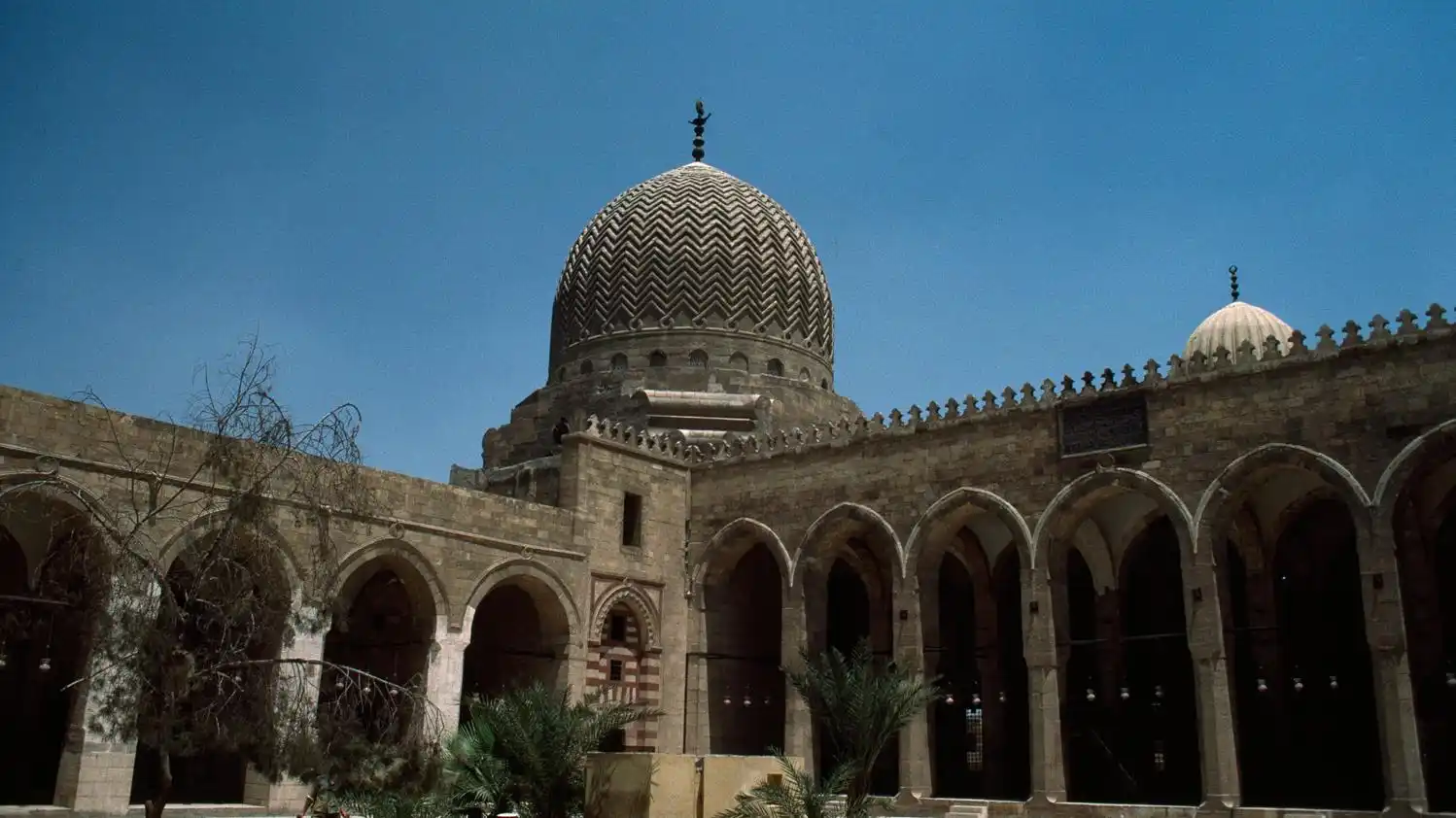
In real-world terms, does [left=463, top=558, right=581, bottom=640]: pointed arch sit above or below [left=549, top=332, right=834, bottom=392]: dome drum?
below

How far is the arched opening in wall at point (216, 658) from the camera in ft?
30.9

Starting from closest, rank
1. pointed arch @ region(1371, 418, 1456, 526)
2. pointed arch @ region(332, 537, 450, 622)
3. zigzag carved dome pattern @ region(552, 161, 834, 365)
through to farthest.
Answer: pointed arch @ region(1371, 418, 1456, 526) < pointed arch @ region(332, 537, 450, 622) < zigzag carved dome pattern @ region(552, 161, 834, 365)

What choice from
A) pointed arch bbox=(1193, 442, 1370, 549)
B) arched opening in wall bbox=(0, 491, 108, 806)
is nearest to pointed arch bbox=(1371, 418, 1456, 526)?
pointed arch bbox=(1193, 442, 1370, 549)

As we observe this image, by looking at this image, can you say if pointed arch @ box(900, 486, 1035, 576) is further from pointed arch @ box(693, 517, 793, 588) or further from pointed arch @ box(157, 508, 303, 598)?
pointed arch @ box(157, 508, 303, 598)

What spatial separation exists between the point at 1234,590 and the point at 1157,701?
2.09 meters

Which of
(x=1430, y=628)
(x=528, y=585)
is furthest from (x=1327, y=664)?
(x=528, y=585)

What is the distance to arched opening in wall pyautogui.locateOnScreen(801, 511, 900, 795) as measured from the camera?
64.6 feet

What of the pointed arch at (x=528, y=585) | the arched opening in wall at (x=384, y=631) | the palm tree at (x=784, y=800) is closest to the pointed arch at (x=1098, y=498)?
the pointed arch at (x=528, y=585)

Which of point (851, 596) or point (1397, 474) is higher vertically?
point (1397, 474)

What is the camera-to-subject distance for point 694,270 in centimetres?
2464

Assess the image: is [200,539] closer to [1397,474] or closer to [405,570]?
[405,570]

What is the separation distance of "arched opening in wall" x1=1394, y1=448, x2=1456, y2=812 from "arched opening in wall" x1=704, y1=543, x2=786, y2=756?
906 centimetres

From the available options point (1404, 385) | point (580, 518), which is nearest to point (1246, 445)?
point (1404, 385)

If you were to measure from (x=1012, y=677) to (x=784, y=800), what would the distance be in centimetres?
1199
